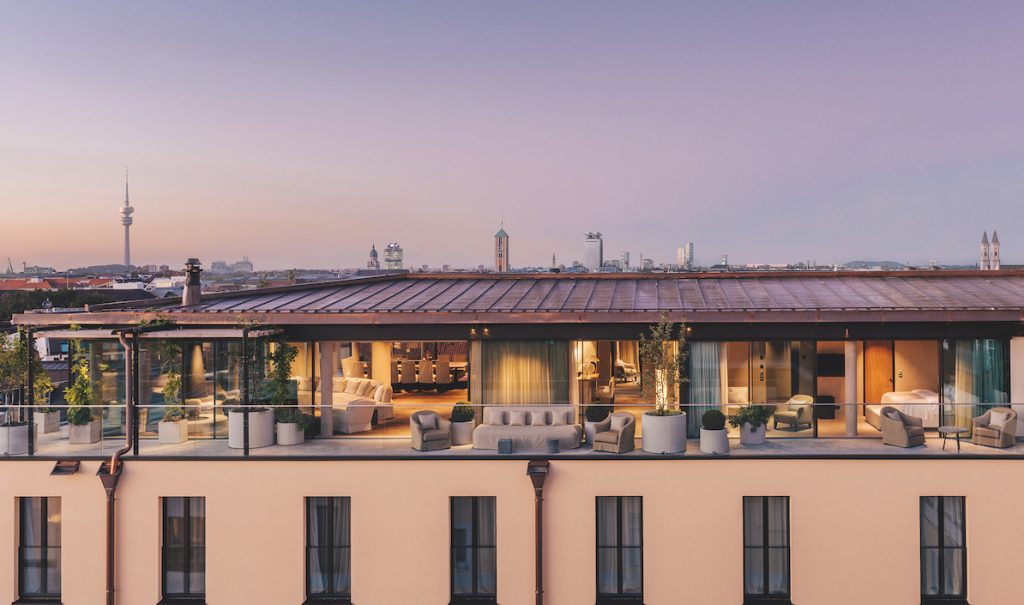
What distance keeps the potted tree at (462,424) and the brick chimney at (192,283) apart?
5969 mm

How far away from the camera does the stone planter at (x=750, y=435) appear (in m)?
10.5

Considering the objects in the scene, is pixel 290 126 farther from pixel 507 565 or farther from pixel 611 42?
pixel 507 565

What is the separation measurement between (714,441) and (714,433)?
0.42 ft

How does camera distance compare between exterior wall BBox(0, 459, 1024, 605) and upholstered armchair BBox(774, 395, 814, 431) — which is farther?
upholstered armchair BBox(774, 395, 814, 431)

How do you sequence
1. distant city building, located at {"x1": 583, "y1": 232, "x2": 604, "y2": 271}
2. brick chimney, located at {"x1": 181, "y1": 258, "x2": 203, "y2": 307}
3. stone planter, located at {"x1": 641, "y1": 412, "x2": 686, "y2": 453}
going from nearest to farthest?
stone planter, located at {"x1": 641, "y1": 412, "x2": 686, "y2": 453} < brick chimney, located at {"x1": 181, "y1": 258, "x2": 203, "y2": 307} < distant city building, located at {"x1": 583, "y1": 232, "x2": 604, "y2": 271}


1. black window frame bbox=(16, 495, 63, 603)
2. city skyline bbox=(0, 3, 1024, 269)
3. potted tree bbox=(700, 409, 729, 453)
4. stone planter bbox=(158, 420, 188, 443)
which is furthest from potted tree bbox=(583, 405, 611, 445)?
city skyline bbox=(0, 3, 1024, 269)

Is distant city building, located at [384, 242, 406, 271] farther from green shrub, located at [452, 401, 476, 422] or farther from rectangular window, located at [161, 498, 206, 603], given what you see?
rectangular window, located at [161, 498, 206, 603]

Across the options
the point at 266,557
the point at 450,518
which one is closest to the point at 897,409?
the point at 450,518

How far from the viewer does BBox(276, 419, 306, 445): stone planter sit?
10.8 metres

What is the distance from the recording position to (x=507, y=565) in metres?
9.63

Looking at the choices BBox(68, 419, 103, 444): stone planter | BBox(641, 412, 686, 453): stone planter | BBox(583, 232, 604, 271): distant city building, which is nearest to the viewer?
BBox(641, 412, 686, 453): stone planter

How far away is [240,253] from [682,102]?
43096 millimetres

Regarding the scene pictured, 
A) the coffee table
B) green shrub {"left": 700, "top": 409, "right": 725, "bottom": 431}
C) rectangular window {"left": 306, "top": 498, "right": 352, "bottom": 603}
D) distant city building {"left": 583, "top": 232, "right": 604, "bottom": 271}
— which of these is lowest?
rectangular window {"left": 306, "top": 498, "right": 352, "bottom": 603}

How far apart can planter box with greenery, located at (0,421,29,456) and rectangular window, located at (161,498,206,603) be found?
275 cm
